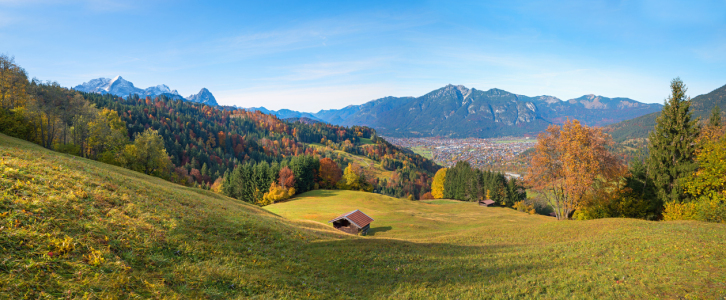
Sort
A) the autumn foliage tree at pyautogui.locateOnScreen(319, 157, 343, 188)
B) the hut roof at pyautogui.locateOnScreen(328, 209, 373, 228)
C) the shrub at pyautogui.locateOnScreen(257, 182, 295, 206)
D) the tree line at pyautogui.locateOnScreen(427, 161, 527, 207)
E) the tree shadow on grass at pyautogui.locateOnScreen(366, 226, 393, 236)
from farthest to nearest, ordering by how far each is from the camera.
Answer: the autumn foliage tree at pyautogui.locateOnScreen(319, 157, 343, 188) < the tree line at pyautogui.locateOnScreen(427, 161, 527, 207) < the shrub at pyautogui.locateOnScreen(257, 182, 295, 206) < the tree shadow on grass at pyautogui.locateOnScreen(366, 226, 393, 236) < the hut roof at pyautogui.locateOnScreen(328, 209, 373, 228)

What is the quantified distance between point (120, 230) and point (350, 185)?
292 ft

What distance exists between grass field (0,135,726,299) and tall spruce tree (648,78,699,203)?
13.6 meters

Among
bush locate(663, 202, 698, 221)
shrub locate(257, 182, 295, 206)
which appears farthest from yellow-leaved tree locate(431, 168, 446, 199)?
bush locate(663, 202, 698, 221)

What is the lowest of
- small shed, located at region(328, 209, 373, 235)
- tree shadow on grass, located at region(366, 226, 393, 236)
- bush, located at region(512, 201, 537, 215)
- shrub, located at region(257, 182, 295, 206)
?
bush, located at region(512, 201, 537, 215)

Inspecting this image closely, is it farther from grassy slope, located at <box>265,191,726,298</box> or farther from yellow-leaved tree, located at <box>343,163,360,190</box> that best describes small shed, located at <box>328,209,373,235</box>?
yellow-leaved tree, located at <box>343,163,360,190</box>

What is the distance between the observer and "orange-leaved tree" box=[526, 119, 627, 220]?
34.7 meters

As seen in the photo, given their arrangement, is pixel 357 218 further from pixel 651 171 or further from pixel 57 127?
pixel 57 127

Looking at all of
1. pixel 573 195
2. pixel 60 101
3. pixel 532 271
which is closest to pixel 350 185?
pixel 573 195

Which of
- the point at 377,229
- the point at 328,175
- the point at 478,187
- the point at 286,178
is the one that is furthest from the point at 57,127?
the point at 478,187

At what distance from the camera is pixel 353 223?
40.5 metres

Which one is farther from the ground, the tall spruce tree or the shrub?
the tall spruce tree

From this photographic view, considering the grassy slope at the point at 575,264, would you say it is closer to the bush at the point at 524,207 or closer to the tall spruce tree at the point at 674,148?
the tall spruce tree at the point at 674,148

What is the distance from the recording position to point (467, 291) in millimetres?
13125

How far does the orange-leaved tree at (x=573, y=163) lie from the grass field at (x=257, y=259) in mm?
11206
